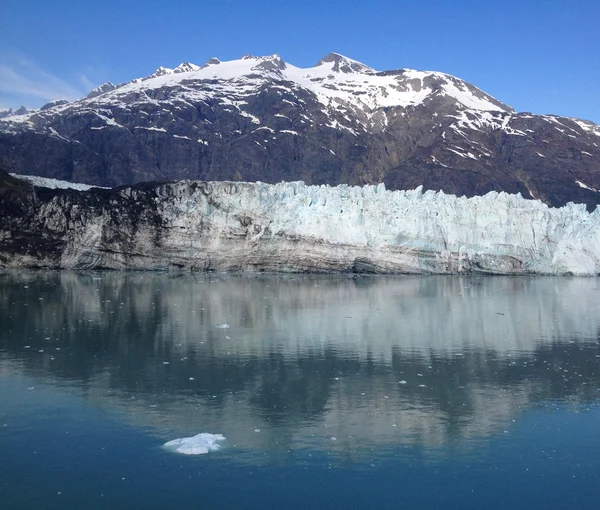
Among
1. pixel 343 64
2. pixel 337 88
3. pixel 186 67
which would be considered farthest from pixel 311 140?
pixel 186 67

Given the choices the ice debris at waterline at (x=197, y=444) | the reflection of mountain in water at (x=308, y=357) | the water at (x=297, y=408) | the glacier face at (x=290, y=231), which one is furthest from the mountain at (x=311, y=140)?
the ice debris at waterline at (x=197, y=444)

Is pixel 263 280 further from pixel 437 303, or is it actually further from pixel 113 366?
pixel 113 366

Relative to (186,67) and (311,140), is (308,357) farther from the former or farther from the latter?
(186,67)

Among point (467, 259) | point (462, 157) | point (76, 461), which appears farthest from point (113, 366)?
point (462, 157)

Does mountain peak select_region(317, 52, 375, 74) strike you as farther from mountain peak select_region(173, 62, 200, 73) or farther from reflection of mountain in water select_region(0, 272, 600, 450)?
reflection of mountain in water select_region(0, 272, 600, 450)

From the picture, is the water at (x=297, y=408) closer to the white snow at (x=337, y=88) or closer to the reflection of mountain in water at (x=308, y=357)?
the reflection of mountain in water at (x=308, y=357)
